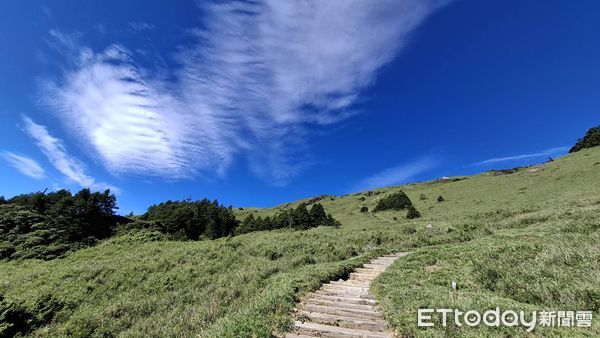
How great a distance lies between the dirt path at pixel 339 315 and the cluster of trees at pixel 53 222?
125 ft

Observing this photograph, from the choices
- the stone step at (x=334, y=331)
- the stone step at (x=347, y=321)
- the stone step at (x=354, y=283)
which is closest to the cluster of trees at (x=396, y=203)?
the stone step at (x=354, y=283)

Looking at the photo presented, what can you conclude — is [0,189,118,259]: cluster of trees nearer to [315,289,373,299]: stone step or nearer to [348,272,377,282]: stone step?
[348,272,377,282]: stone step

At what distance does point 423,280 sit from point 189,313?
10.5 meters

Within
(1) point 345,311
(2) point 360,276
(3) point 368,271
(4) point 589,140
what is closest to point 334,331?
(1) point 345,311

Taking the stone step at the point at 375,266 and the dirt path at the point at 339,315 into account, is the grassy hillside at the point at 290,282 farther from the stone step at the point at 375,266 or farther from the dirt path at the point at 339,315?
the stone step at the point at 375,266

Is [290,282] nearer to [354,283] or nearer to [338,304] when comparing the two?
[338,304]

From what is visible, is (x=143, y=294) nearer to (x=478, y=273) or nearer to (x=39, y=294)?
(x=39, y=294)

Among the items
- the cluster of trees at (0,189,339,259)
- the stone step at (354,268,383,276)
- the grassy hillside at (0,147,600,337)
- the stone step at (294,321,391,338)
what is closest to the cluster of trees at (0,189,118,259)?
the cluster of trees at (0,189,339,259)

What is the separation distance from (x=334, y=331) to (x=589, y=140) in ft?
315

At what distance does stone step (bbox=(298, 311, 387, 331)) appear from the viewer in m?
7.65

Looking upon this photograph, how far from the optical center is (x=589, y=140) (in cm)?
7212

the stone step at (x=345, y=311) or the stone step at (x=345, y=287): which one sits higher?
the stone step at (x=345, y=287)

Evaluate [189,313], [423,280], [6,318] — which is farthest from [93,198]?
[423,280]

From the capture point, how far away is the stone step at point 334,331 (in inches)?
279
